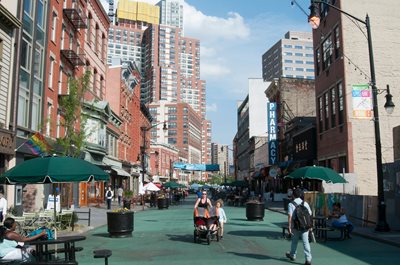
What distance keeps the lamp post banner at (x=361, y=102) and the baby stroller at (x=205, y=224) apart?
788 centimetres

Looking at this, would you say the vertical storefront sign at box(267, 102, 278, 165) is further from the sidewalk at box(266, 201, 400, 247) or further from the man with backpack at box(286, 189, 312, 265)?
the man with backpack at box(286, 189, 312, 265)

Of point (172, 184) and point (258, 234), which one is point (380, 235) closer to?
point (258, 234)

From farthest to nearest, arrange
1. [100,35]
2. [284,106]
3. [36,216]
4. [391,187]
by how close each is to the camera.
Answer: [284,106], [100,35], [391,187], [36,216]

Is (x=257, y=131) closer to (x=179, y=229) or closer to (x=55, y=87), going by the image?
(x=55, y=87)

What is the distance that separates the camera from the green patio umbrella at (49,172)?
→ 37.7 ft

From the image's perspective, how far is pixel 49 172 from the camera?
11.4 m

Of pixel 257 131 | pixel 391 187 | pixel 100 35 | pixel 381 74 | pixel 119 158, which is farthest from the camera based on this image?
pixel 257 131

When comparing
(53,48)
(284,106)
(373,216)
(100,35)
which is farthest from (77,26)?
(284,106)

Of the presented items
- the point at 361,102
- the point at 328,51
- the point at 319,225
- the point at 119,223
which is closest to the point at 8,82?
the point at 119,223

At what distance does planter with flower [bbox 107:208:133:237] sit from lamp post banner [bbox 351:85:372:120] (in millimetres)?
10244

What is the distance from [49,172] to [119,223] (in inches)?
206

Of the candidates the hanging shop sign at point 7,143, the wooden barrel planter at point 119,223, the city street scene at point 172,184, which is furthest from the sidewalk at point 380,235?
the hanging shop sign at point 7,143

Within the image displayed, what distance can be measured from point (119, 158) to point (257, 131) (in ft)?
147

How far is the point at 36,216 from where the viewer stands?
16219 millimetres
